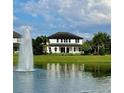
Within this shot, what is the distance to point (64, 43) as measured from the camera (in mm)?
1747

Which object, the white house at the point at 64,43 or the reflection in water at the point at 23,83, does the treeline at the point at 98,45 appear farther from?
the reflection in water at the point at 23,83

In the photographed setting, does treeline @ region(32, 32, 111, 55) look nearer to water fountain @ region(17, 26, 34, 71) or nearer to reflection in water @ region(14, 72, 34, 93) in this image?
water fountain @ region(17, 26, 34, 71)

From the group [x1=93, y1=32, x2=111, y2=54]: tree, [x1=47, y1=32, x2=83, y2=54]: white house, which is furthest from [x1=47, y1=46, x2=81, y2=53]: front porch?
[x1=93, y1=32, x2=111, y2=54]: tree

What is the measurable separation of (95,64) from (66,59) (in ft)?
0.73

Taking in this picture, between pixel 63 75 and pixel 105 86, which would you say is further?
pixel 63 75

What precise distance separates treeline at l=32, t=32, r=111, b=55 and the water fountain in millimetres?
51

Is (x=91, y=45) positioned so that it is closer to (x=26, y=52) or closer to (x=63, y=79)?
(x=63, y=79)

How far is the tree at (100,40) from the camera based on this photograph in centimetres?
168

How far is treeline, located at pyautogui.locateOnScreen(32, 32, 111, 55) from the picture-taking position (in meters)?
1.69

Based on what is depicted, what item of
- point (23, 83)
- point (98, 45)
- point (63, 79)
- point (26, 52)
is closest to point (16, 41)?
point (26, 52)
